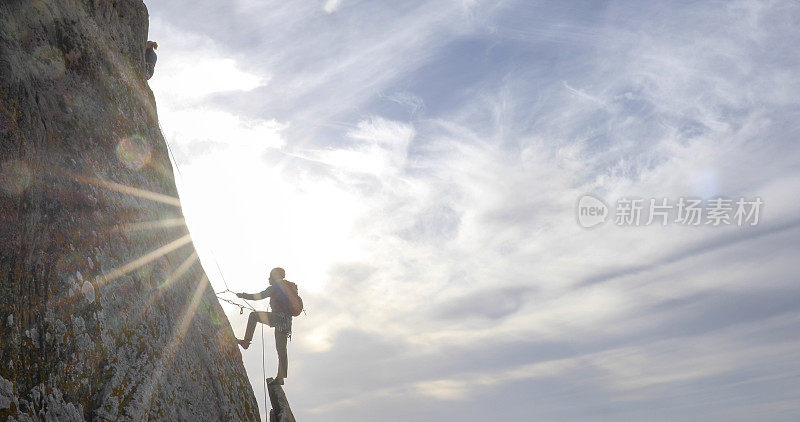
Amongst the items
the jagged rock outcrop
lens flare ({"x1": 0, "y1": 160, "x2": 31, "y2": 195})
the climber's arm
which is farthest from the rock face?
the jagged rock outcrop

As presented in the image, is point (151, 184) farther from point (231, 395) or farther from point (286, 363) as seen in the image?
point (286, 363)

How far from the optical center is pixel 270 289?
57.1 ft

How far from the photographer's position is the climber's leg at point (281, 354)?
56.5ft

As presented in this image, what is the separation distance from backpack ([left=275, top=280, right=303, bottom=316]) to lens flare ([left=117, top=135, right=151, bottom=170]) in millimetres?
5963

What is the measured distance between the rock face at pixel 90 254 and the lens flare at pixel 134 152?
52 millimetres

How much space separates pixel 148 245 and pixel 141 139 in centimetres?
346

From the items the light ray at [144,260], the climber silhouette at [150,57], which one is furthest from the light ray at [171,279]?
the climber silhouette at [150,57]

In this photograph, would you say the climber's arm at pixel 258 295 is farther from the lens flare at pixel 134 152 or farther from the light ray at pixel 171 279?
the lens flare at pixel 134 152

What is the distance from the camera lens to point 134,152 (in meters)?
13.5

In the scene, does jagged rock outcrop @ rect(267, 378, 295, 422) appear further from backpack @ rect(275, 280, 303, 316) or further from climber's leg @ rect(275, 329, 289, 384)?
backpack @ rect(275, 280, 303, 316)

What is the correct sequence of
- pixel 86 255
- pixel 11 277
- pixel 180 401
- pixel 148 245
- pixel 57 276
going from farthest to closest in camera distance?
pixel 148 245 → pixel 180 401 → pixel 86 255 → pixel 57 276 → pixel 11 277

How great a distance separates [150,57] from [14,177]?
35.5 feet

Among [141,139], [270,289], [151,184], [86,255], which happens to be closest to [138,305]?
[86,255]

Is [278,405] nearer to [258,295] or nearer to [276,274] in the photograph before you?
[258,295]
